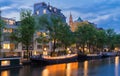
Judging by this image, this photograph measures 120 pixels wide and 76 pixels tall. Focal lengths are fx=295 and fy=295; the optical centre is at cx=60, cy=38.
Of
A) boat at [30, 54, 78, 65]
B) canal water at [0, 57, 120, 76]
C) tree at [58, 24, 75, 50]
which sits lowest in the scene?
canal water at [0, 57, 120, 76]

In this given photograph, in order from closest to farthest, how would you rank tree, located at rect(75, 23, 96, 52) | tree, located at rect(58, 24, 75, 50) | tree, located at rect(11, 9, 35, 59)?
tree, located at rect(11, 9, 35, 59)
tree, located at rect(58, 24, 75, 50)
tree, located at rect(75, 23, 96, 52)

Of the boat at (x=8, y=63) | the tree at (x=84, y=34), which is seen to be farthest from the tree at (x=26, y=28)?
the tree at (x=84, y=34)

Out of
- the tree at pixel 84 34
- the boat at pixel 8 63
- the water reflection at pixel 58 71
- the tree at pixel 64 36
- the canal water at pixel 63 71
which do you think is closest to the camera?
the canal water at pixel 63 71

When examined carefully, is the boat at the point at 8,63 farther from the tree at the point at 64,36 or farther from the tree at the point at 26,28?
the tree at the point at 64,36

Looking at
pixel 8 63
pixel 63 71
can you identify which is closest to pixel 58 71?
pixel 63 71

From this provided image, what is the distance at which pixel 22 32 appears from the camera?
254 ft

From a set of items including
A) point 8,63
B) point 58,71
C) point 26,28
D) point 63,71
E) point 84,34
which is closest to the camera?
point 58,71

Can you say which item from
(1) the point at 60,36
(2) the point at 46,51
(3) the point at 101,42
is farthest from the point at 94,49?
(1) the point at 60,36

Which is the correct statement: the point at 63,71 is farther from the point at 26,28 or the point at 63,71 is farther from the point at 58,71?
the point at 26,28

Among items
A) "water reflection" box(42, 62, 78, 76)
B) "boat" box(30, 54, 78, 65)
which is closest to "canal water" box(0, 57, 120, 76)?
"water reflection" box(42, 62, 78, 76)

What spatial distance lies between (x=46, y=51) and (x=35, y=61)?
38900mm

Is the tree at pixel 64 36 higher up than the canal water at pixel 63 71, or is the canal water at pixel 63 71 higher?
the tree at pixel 64 36

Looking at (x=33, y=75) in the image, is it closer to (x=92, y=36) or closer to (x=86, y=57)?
(x=86, y=57)

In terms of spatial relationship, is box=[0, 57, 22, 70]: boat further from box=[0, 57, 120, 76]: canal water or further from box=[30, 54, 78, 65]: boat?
box=[30, 54, 78, 65]: boat
